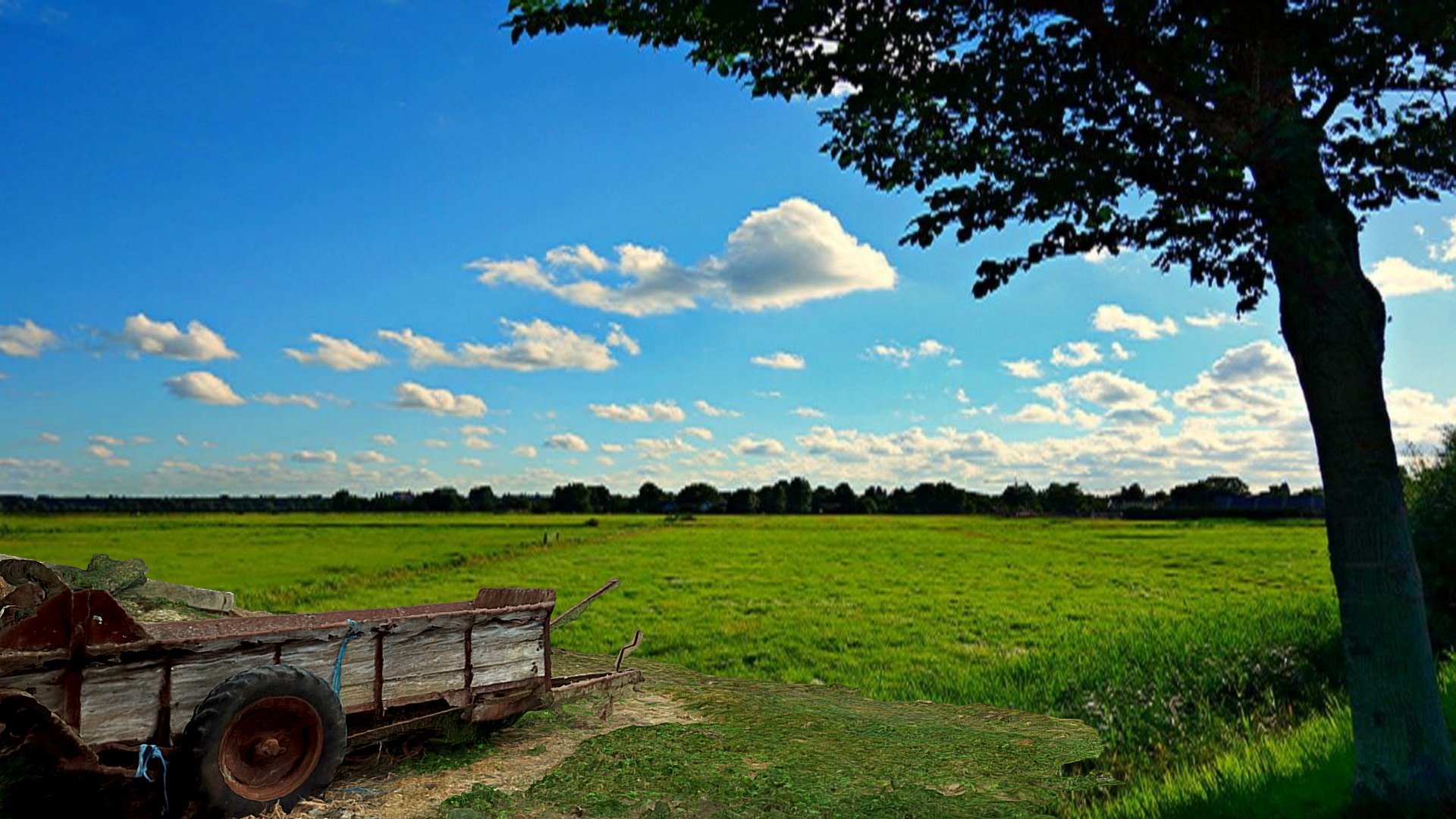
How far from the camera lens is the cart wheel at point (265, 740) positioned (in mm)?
6031

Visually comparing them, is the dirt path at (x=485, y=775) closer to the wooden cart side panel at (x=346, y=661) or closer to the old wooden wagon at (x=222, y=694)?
the old wooden wagon at (x=222, y=694)

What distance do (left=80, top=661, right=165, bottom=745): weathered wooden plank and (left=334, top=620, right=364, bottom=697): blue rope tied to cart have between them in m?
1.23

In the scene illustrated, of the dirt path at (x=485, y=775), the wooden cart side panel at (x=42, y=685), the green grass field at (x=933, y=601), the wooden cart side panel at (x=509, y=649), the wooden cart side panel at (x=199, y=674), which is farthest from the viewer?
the green grass field at (x=933, y=601)

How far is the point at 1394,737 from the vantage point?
19.2ft

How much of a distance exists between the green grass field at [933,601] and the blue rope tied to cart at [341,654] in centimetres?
670

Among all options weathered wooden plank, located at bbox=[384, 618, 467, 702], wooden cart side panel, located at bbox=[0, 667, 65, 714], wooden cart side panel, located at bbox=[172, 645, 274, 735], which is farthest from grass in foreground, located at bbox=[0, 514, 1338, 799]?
wooden cart side panel, located at bbox=[0, 667, 65, 714]

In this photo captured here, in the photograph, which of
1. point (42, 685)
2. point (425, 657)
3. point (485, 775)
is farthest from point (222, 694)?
point (485, 775)

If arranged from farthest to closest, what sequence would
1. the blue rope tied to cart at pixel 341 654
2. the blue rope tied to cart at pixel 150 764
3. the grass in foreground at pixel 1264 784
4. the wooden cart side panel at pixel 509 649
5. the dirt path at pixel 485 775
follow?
the wooden cart side panel at pixel 509 649 < the blue rope tied to cart at pixel 341 654 < the dirt path at pixel 485 775 < the grass in foreground at pixel 1264 784 < the blue rope tied to cart at pixel 150 764

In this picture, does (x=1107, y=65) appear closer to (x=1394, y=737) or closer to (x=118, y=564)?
(x=1394, y=737)

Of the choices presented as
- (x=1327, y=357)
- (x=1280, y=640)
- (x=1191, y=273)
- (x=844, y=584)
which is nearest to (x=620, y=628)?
(x=844, y=584)

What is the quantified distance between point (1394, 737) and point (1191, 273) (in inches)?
159

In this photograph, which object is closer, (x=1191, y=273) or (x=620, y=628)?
(x=1191, y=273)

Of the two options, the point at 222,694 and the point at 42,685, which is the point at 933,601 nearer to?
the point at 222,694

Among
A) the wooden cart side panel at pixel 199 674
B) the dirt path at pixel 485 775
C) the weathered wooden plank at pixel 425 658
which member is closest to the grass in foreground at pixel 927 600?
the dirt path at pixel 485 775
